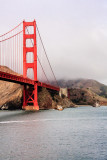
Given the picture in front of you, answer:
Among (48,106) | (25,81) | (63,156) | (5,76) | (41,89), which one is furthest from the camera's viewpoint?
(48,106)

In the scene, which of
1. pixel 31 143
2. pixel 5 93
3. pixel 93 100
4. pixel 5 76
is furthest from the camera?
pixel 93 100

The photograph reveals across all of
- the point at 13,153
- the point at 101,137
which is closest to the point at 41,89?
the point at 101,137

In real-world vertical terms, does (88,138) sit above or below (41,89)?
below

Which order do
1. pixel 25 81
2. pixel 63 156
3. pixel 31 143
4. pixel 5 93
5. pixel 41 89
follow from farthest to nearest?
pixel 5 93
pixel 41 89
pixel 25 81
pixel 31 143
pixel 63 156

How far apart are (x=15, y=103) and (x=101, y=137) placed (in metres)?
67.2

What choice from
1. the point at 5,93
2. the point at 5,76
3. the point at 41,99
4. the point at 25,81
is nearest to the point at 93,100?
the point at 5,93

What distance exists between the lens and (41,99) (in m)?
80.8

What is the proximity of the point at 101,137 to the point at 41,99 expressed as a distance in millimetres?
58444

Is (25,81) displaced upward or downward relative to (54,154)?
upward

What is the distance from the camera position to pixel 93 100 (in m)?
165

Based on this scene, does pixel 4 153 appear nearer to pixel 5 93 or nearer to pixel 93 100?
pixel 5 93

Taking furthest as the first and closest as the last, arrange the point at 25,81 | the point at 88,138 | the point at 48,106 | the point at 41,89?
the point at 48,106
the point at 41,89
the point at 25,81
the point at 88,138

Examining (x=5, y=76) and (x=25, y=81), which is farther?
(x=25, y=81)

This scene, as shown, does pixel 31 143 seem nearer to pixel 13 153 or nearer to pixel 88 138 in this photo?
pixel 13 153
